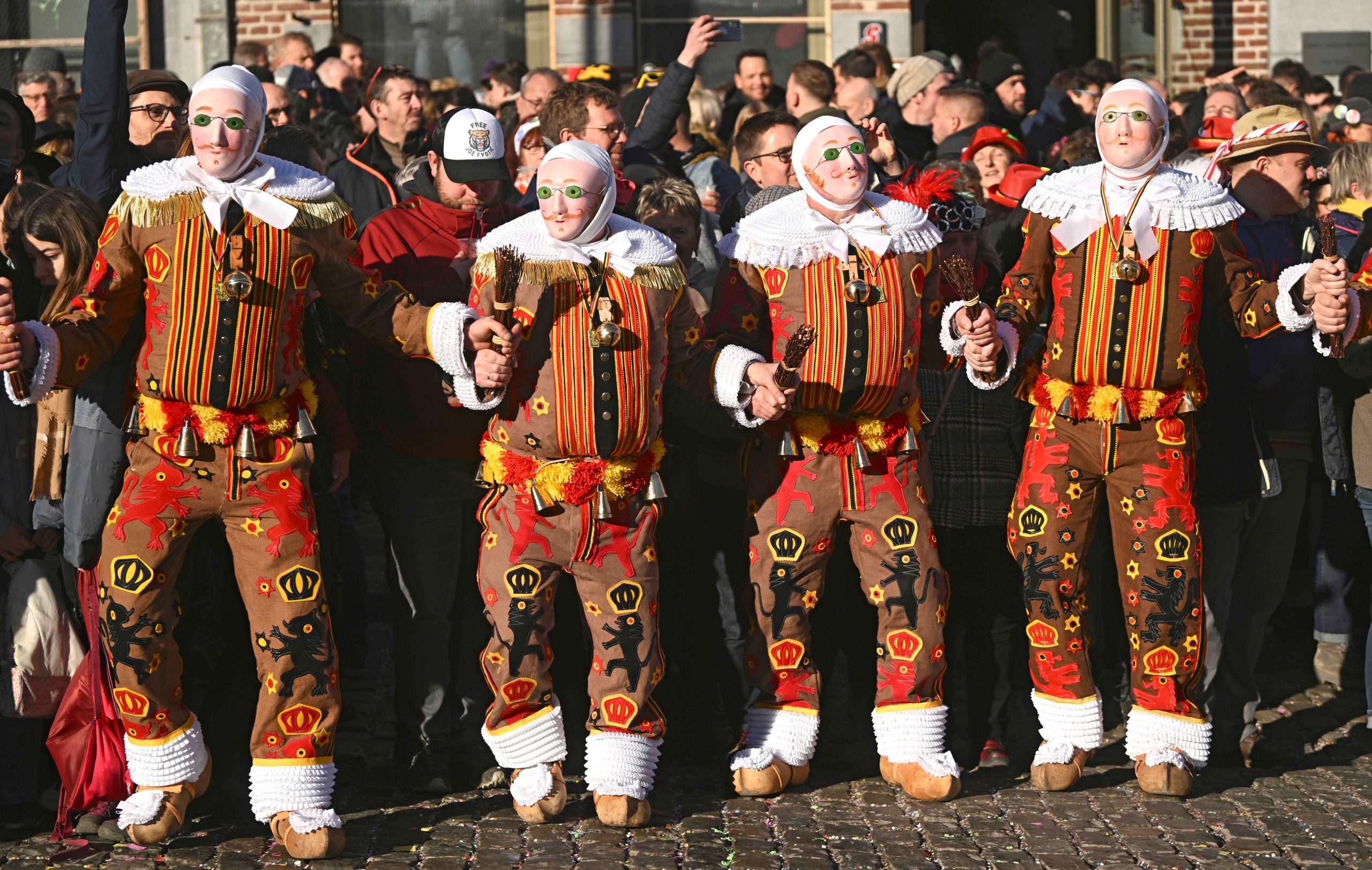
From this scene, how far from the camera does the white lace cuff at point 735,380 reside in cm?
478

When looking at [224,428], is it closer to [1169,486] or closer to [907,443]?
[907,443]

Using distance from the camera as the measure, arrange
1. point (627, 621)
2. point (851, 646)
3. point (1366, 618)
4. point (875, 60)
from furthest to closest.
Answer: point (875, 60) < point (1366, 618) < point (851, 646) < point (627, 621)

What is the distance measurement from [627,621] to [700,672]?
0.80 m

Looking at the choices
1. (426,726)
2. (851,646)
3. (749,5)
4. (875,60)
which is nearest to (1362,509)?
(851,646)

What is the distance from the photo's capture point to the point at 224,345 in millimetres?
4426

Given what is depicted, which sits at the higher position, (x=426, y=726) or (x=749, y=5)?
(x=749, y=5)

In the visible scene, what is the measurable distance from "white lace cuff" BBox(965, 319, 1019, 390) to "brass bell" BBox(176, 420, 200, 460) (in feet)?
7.13

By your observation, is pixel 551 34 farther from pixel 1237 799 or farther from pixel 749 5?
pixel 1237 799

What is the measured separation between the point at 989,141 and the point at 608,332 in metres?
2.71

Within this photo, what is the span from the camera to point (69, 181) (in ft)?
16.2

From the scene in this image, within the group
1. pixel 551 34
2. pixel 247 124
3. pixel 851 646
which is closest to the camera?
pixel 247 124

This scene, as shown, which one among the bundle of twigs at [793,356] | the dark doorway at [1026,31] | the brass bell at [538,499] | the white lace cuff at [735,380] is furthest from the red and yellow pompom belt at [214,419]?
the dark doorway at [1026,31]

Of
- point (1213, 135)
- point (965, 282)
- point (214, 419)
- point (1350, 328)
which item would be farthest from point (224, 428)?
point (1213, 135)

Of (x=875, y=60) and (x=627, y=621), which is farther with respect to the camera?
(x=875, y=60)
